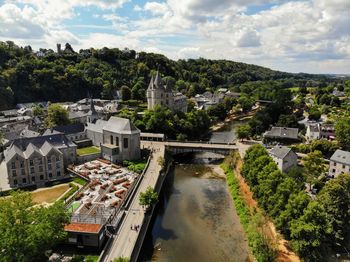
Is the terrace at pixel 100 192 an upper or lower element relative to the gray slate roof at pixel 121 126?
lower

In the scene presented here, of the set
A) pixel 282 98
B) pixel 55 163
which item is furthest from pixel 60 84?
pixel 282 98

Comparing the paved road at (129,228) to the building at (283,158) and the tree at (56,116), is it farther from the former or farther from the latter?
the tree at (56,116)

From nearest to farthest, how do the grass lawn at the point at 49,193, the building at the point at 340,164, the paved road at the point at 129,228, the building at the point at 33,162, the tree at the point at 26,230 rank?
the tree at the point at 26,230 < the paved road at the point at 129,228 < the grass lawn at the point at 49,193 < the building at the point at 33,162 < the building at the point at 340,164

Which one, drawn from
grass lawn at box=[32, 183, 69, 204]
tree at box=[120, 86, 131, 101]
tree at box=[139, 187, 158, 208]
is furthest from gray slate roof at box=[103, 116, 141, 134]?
tree at box=[120, 86, 131, 101]

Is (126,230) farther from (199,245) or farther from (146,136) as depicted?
(146,136)

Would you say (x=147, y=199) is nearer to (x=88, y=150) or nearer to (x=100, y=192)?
(x=100, y=192)

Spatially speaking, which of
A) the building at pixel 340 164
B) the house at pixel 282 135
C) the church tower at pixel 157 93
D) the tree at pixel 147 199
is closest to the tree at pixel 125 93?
the church tower at pixel 157 93
